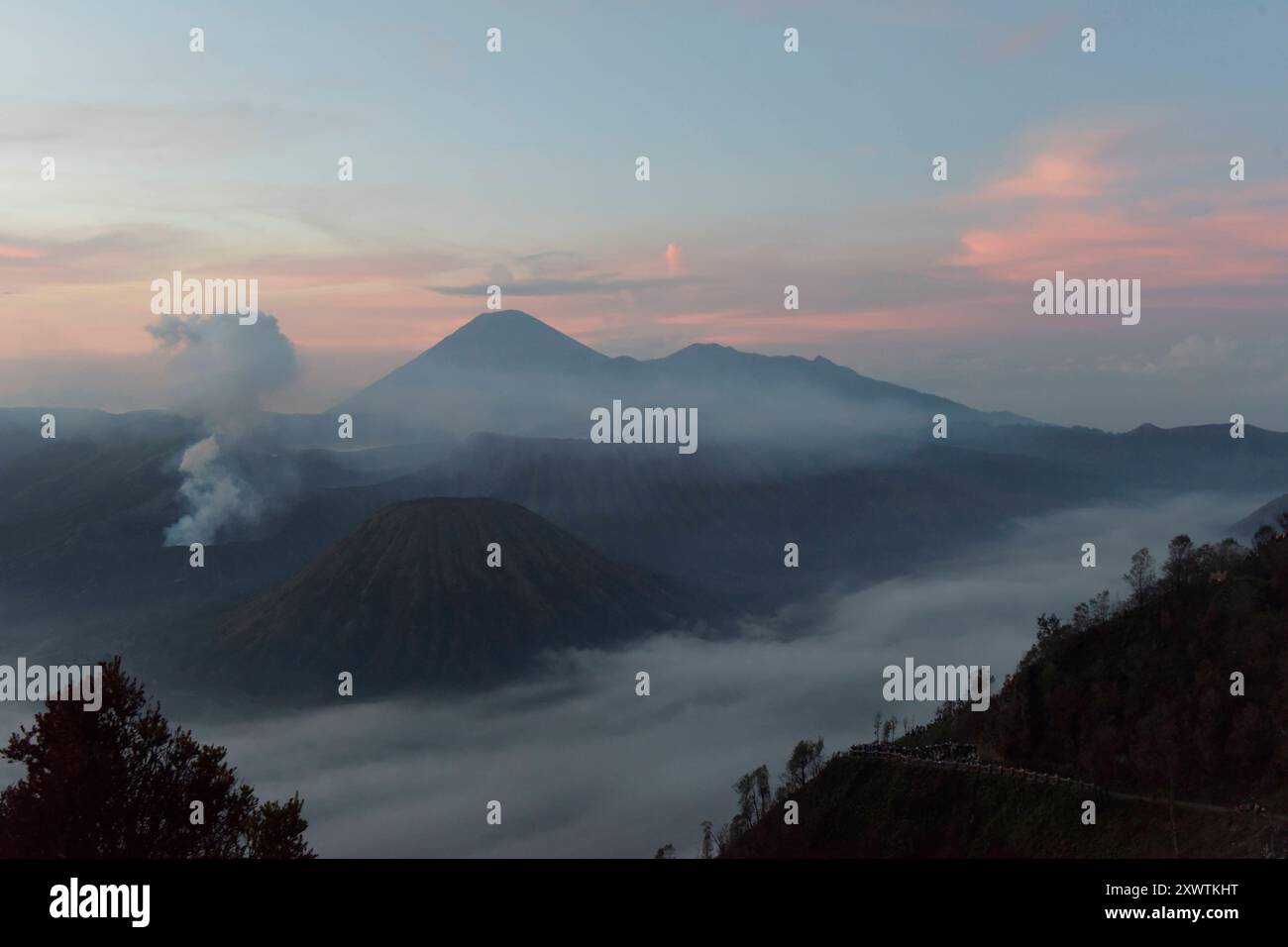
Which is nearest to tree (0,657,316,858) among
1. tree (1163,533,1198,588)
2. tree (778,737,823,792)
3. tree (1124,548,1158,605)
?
tree (778,737,823,792)

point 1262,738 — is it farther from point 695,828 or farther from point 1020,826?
point 695,828

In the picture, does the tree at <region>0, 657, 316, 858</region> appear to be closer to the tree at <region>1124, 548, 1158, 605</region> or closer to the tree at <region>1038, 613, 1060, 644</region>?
the tree at <region>1038, 613, 1060, 644</region>

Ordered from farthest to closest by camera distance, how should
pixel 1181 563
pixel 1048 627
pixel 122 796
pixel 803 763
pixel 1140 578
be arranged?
1. pixel 803 763
2. pixel 1140 578
3. pixel 1048 627
4. pixel 1181 563
5. pixel 122 796

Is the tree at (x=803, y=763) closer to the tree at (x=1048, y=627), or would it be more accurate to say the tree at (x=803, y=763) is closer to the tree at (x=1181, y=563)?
the tree at (x=1048, y=627)

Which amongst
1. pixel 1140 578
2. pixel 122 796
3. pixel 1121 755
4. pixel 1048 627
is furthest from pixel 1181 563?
pixel 122 796

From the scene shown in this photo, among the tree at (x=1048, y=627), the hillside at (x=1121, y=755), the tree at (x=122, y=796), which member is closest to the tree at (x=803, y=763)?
the hillside at (x=1121, y=755)

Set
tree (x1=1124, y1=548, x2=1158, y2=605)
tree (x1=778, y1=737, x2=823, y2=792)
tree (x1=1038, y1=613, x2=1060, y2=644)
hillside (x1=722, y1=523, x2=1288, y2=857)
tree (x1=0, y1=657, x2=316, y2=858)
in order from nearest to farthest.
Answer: tree (x1=0, y1=657, x2=316, y2=858) → hillside (x1=722, y1=523, x2=1288, y2=857) → tree (x1=1038, y1=613, x2=1060, y2=644) → tree (x1=1124, y1=548, x2=1158, y2=605) → tree (x1=778, y1=737, x2=823, y2=792)

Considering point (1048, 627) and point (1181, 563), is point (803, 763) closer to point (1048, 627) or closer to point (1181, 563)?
point (1048, 627)
